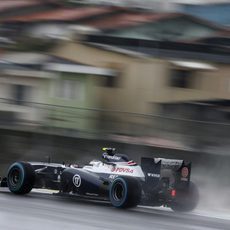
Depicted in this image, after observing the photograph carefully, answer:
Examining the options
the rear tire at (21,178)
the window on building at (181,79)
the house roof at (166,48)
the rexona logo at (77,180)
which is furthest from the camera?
the house roof at (166,48)

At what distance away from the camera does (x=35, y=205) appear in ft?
39.1

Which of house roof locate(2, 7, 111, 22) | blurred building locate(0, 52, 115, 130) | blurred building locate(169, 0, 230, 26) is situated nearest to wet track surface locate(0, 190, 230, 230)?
blurred building locate(0, 52, 115, 130)

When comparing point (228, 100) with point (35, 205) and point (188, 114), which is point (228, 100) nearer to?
point (188, 114)

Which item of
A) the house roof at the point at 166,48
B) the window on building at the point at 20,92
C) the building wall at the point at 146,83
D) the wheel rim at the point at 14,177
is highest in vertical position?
the house roof at the point at 166,48

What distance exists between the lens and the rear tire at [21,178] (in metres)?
13.4

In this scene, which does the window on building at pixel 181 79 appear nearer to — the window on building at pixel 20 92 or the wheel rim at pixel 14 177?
the window on building at pixel 20 92

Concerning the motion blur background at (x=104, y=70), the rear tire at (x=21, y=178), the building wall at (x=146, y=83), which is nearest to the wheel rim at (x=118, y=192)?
the rear tire at (x=21, y=178)

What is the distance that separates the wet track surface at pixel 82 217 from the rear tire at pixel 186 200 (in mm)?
155

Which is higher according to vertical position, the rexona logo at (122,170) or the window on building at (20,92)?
the window on building at (20,92)

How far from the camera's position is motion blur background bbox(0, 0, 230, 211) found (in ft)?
78.2

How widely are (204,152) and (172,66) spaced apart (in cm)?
1514

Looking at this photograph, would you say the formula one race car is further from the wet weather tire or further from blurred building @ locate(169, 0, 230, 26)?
blurred building @ locate(169, 0, 230, 26)

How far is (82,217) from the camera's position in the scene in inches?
417

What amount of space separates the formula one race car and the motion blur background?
30.8 ft
